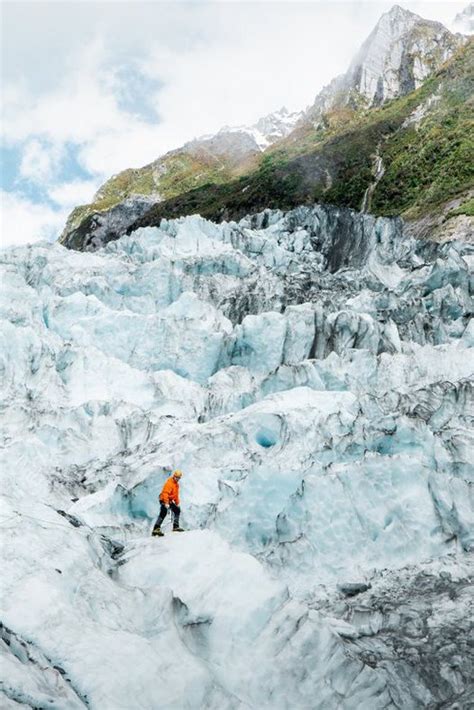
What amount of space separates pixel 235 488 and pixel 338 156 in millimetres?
54891

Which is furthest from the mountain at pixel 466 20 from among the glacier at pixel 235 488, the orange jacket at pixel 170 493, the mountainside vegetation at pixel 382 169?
the orange jacket at pixel 170 493

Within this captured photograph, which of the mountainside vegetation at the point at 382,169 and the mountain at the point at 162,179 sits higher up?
the mountain at the point at 162,179

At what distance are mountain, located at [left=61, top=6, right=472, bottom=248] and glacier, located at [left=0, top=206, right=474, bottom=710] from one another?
75.8ft

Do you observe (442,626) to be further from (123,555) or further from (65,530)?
(65,530)

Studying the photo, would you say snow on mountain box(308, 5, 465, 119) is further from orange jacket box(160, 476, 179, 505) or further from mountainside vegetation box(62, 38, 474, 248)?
orange jacket box(160, 476, 179, 505)

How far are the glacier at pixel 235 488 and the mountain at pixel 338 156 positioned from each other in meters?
23.1

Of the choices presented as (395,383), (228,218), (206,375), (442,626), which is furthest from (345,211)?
(442,626)

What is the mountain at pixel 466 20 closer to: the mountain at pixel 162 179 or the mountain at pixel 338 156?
the mountain at pixel 338 156

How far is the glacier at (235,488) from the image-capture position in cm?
545

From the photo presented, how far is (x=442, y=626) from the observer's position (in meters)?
7.14

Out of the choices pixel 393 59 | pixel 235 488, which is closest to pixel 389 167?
pixel 393 59

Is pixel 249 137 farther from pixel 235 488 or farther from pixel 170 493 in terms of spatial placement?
pixel 170 493

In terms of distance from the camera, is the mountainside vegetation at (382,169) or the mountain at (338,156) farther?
the mountain at (338,156)

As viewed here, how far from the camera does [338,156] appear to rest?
60.5 meters
